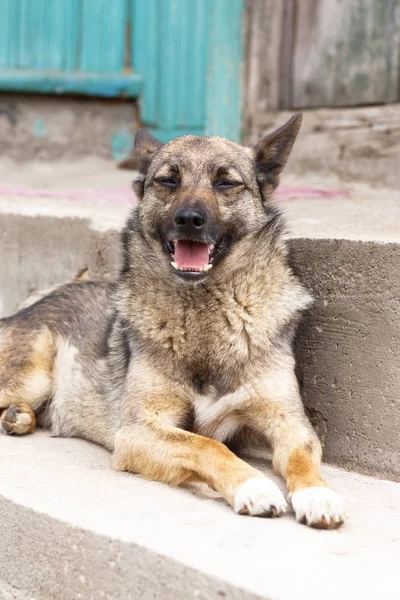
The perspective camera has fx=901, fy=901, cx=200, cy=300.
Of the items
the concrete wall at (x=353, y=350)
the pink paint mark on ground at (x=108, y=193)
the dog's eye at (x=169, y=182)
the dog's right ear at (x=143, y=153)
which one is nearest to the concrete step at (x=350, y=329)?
the concrete wall at (x=353, y=350)

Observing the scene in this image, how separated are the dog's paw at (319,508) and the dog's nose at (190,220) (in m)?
1.08

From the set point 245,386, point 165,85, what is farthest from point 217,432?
point 165,85

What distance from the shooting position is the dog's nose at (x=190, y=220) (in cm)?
341

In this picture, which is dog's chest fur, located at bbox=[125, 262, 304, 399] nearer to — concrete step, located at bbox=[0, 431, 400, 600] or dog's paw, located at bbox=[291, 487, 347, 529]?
concrete step, located at bbox=[0, 431, 400, 600]

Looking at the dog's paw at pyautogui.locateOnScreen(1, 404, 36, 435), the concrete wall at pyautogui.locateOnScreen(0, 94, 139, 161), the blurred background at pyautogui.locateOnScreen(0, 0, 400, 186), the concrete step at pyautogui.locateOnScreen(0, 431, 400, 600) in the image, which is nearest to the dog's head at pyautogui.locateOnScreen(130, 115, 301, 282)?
the concrete step at pyautogui.locateOnScreen(0, 431, 400, 600)

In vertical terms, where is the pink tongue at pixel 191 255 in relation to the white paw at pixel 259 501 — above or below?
above

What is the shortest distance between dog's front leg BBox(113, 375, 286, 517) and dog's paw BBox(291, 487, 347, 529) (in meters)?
0.07

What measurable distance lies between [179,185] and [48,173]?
3819 millimetres

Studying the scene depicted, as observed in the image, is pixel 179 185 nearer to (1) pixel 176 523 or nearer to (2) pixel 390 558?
(1) pixel 176 523

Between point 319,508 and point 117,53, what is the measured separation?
5.41 meters

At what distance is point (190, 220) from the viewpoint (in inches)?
135

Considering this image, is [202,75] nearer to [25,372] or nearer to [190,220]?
[25,372]

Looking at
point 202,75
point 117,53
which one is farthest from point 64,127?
point 202,75

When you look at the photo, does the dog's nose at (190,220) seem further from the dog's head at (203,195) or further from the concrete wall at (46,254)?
the concrete wall at (46,254)
